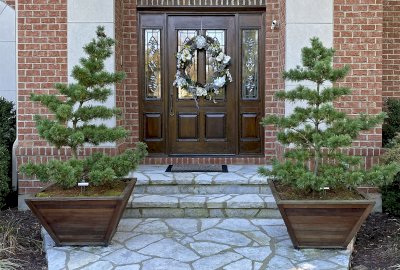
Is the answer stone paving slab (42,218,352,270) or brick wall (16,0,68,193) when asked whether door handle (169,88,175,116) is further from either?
stone paving slab (42,218,352,270)

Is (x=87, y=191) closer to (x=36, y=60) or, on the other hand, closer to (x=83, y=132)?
(x=83, y=132)

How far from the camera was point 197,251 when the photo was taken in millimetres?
4418

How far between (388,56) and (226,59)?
2.29m

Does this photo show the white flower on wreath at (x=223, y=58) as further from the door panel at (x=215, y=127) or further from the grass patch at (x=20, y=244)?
the grass patch at (x=20, y=244)

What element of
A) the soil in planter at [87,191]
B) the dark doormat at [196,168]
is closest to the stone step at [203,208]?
the soil in planter at [87,191]

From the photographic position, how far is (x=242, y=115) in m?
7.22

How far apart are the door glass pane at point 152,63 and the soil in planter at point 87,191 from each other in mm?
2631

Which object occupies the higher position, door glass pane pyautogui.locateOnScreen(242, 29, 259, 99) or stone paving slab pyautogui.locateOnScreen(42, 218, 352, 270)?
door glass pane pyautogui.locateOnScreen(242, 29, 259, 99)

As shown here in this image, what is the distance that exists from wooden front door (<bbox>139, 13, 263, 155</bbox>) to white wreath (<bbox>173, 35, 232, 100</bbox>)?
74mm

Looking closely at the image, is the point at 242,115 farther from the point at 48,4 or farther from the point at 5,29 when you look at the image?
the point at 5,29

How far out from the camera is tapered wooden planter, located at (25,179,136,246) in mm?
4328

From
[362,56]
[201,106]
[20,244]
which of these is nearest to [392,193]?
[362,56]

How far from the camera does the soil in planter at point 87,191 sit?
452cm

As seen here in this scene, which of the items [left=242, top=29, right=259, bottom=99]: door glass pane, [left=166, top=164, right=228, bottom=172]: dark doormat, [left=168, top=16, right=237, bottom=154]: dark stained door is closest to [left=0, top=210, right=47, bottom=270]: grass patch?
[left=166, top=164, right=228, bottom=172]: dark doormat
